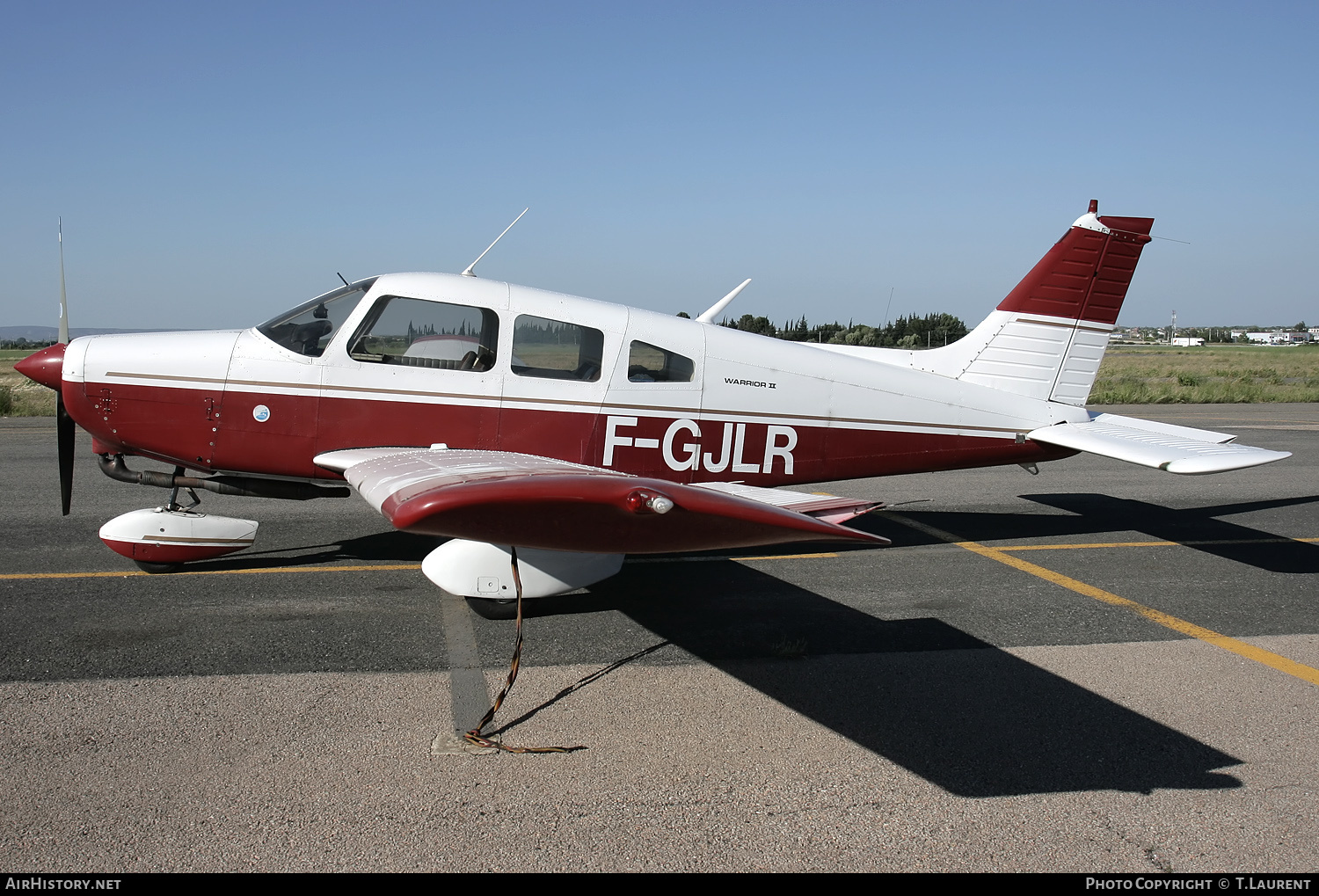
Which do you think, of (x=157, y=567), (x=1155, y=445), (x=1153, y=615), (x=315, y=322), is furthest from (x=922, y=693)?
(x=157, y=567)

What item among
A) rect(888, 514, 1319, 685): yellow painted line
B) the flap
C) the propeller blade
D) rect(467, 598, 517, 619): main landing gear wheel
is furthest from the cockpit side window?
the propeller blade

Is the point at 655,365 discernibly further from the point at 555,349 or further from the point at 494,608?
the point at 494,608

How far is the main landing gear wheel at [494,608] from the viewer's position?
5457 millimetres

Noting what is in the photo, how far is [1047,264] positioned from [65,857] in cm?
777

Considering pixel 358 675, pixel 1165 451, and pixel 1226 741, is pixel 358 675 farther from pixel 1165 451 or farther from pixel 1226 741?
pixel 1165 451

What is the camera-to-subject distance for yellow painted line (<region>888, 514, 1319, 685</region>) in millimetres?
4934

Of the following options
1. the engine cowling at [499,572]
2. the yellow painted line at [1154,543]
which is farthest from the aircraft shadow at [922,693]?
the yellow painted line at [1154,543]

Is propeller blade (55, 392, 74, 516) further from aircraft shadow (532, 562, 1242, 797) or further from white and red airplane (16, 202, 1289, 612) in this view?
aircraft shadow (532, 562, 1242, 797)

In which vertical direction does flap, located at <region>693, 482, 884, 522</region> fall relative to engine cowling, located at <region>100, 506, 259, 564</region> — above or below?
above

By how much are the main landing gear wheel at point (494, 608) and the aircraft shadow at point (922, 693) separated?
240mm

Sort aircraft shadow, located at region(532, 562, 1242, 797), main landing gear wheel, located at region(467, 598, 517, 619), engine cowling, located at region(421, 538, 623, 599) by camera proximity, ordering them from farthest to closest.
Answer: main landing gear wheel, located at region(467, 598, 517, 619)
engine cowling, located at region(421, 538, 623, 599)
aircraft shadow, located at region(532, 562, 1242, 797)

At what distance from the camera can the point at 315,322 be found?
6059mm

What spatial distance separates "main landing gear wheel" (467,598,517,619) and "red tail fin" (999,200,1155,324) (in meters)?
4.98

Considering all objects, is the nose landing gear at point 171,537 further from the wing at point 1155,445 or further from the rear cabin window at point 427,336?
the wing at point 1155,445
